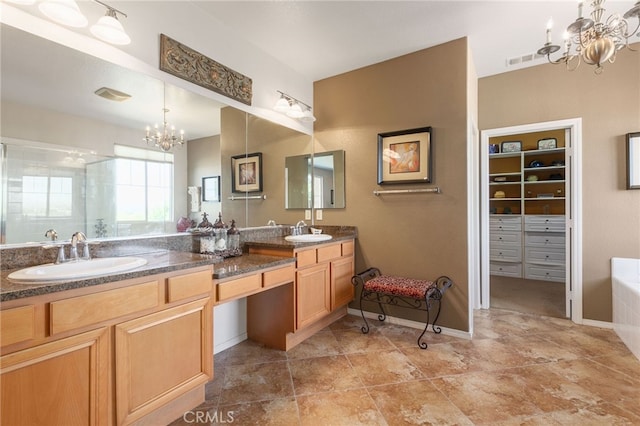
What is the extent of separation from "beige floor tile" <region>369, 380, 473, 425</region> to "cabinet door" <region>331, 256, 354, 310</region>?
1007 mm

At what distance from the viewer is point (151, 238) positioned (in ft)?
6.07

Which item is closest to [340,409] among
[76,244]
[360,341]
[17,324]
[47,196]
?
[360,341]

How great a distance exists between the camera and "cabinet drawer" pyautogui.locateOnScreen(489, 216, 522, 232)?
4.72 m

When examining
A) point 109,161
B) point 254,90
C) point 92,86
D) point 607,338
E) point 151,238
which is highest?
point 254,90

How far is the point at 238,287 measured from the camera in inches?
70.7

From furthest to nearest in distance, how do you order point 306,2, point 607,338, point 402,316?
point 402,316
point 607,338
point 306,2

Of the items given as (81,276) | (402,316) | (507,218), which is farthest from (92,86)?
(507,218)

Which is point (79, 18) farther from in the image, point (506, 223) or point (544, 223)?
point (544, 223)

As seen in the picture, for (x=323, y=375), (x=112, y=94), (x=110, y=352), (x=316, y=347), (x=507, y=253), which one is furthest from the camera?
(x=507, y=253)

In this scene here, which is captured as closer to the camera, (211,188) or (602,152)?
(211,188)

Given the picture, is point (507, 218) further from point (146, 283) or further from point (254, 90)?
point (146, 283)

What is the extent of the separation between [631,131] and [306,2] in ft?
10.6

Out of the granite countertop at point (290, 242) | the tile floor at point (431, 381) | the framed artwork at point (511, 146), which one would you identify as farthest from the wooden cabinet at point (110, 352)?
the framed artwork at point (511, 146)

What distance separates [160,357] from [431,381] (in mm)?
1691
